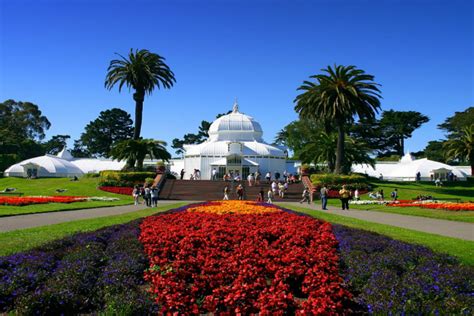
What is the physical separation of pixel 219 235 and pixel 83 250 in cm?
310

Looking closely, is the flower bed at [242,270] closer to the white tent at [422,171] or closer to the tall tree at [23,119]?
the white tent at [422,171]

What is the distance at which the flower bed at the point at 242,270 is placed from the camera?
6234 millimetres

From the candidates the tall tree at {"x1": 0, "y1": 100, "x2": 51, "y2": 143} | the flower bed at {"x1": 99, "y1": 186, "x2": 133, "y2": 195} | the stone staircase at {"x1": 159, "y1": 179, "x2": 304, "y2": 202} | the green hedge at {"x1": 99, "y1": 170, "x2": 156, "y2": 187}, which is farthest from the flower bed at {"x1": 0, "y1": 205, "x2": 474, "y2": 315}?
the tall tree at {"x1": 0, "y1": 100, "x2": 51, "y2": 143}

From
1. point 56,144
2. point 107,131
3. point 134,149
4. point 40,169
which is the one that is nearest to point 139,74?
point 134,149

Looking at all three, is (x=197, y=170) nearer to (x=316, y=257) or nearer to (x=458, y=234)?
(x=458, y=234)

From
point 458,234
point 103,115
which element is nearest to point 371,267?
point 458,234

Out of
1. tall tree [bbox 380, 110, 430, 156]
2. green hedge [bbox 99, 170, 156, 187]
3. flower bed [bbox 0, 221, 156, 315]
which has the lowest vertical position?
flower bed [bbox 0, 221, 156, 315]

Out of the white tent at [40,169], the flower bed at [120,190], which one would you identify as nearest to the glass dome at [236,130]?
the flower bed at [120,190]

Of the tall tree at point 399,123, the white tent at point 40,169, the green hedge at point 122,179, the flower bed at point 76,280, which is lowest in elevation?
the flower bed at point 76,280

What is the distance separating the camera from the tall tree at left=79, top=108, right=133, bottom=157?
102 m

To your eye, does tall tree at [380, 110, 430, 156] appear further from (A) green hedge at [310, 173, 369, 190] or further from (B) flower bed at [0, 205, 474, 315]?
(B) flower bed at [0, 205, 474, 315]

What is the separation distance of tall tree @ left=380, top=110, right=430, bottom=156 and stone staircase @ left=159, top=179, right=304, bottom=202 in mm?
58588

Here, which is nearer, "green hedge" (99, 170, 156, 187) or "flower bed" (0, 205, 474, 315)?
"flower bed" (0, 205, 474, 315)

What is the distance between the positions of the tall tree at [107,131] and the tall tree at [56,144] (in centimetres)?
1563
